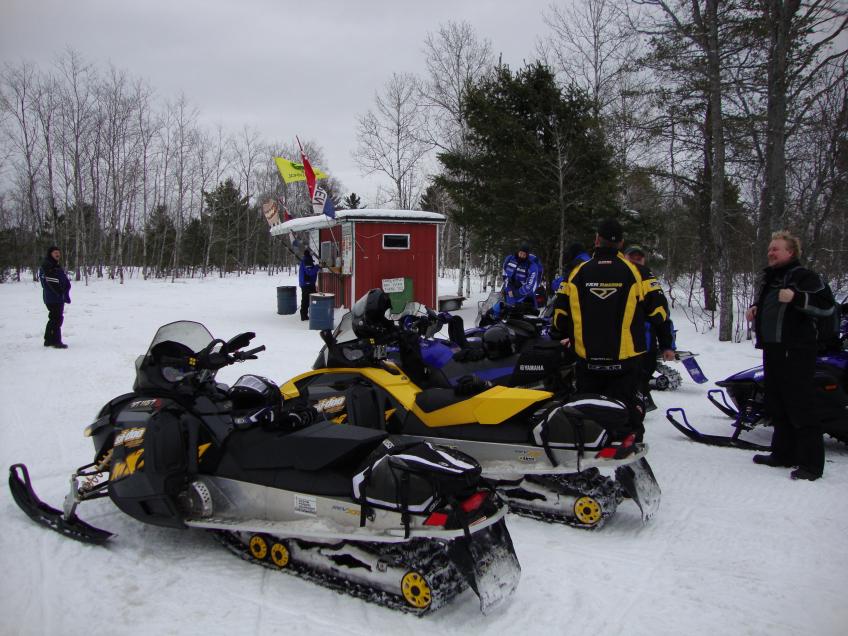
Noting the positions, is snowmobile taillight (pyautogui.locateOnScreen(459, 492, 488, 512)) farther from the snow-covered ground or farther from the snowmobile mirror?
the snowmobile mirror

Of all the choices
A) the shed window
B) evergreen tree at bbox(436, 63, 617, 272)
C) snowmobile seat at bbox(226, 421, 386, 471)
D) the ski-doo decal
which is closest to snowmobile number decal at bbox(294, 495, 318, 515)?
snowmobile seat at bbox(226, 421, 386, 471)

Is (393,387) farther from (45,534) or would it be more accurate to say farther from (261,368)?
(261,368)

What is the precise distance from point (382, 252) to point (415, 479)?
1018 cm

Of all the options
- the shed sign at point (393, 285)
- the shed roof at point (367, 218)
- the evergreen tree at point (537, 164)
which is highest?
the evergreen tree at point (537, 164)

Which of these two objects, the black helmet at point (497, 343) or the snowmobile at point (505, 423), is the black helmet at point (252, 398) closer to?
the snowmobile at point (505, 423)

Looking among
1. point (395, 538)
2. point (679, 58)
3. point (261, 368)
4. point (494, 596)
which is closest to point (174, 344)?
point (395, 538)

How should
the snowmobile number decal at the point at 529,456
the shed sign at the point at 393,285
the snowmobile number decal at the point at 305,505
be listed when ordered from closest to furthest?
1. the snowmobile number decal at the point at 305,505
2. the snowmobile number decal at the point at 529,456
3. the shed sign at the point at 393,285

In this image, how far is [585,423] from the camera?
2.96 metres

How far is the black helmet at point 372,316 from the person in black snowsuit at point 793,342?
8.03 ft

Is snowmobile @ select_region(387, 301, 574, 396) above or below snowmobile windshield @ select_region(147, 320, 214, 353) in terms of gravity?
below

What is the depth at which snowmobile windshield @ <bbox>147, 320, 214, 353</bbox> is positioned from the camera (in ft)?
10.2

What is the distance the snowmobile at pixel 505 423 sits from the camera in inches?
117

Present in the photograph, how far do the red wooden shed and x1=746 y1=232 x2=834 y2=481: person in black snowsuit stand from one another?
8662 millimetres

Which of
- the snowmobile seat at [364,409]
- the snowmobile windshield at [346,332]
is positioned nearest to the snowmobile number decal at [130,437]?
the snowmobile seat at [364,409]
